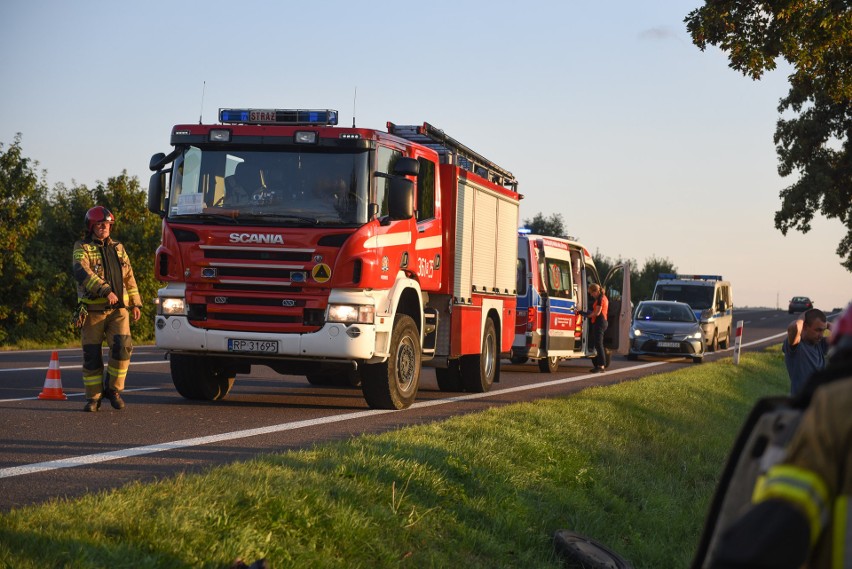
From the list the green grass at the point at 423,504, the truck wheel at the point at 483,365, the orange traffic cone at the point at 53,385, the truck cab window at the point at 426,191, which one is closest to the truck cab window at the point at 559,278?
the truck wheel at the point at 483,365

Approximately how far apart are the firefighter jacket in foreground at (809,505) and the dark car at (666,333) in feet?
97.3

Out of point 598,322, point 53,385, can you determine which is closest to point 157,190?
point 53,385

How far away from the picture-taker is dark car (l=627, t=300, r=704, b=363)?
103ft

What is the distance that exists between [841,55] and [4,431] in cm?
1280

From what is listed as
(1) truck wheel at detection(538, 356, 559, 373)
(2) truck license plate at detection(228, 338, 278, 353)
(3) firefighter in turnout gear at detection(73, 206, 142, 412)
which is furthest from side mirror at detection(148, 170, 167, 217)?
(1) truck wheel at detection(538, 356, 559, 373)

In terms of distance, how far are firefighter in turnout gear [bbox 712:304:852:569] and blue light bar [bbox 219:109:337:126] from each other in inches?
446

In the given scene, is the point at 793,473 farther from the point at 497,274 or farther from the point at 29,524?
the point at 497,274

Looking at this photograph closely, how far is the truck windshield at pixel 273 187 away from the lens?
12641 millimetres

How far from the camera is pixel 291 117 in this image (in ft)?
43.4

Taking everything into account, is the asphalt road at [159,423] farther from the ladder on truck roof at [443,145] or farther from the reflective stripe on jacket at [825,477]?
the reflective stripe on jacket at [825,477]

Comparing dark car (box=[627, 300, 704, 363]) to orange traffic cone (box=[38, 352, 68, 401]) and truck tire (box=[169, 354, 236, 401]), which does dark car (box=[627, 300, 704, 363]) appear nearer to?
truck tire (box=[169, 354, 236, 401])

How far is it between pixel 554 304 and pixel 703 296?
683 inches

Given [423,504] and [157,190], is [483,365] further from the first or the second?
[423,504]

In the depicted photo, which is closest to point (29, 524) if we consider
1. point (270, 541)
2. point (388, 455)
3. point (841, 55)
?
point (270, 541)
